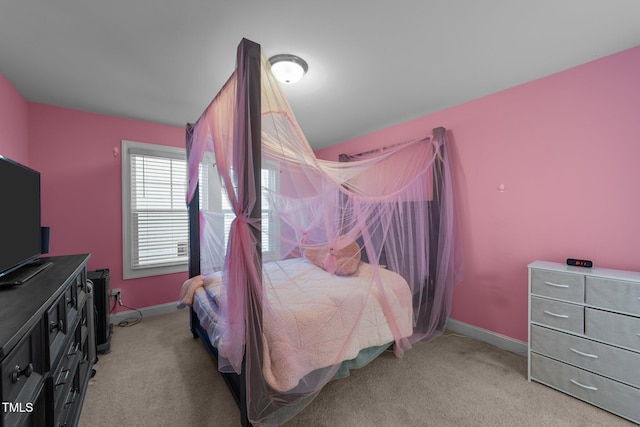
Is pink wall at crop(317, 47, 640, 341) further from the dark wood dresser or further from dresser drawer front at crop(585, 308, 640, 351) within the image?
the dark wood dresser

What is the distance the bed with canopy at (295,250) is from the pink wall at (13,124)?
140cm

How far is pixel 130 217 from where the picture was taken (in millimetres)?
3035

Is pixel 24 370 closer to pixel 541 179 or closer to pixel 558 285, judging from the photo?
pixel 558 285

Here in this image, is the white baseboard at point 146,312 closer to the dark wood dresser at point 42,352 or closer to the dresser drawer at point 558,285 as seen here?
the dark wood dresser at point 42,352

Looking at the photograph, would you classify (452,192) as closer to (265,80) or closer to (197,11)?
(265,80)

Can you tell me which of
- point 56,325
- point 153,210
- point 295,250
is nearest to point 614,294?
point 295,250

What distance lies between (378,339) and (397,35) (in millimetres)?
2217

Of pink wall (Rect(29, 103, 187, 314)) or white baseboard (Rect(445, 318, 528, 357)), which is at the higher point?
pink wall (Rect(29, 103, 187, 314))

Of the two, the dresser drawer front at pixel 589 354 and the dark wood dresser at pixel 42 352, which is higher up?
the dark wood dresser at pixel 42 352

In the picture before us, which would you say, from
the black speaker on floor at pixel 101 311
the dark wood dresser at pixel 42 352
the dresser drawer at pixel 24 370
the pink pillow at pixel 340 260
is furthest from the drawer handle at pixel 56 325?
the pink pillow at pixel 340 260

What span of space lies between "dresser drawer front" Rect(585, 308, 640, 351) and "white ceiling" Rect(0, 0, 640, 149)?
188 cm

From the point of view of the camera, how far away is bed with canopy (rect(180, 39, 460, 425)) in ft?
4.60

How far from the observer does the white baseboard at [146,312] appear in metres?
2.93

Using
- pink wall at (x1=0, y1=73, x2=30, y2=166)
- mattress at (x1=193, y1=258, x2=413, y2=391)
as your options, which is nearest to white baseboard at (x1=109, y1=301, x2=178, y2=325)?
mattress at (x1=193, y1=258, x2=413, y2=391)
